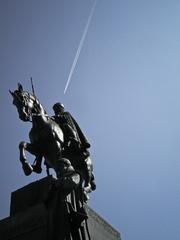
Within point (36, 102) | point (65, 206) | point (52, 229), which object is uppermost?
point (36, 102)

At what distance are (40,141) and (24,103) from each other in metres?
1.12

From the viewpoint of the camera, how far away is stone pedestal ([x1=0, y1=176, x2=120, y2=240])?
638 centimetres

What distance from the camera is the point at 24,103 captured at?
9219mm

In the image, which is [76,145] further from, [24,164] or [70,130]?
[24,164]

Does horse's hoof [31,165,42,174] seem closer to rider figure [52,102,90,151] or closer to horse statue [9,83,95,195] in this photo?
horse statue [9,83,95,195]

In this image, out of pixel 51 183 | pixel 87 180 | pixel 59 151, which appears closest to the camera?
pixel 51 183

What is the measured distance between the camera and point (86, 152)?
9.95 m

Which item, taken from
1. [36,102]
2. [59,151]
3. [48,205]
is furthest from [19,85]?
[48,205]

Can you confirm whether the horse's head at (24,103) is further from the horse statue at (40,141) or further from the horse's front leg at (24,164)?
the horse's front leg at (24,164)

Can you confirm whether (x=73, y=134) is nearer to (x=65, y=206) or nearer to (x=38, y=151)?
(x=38, y=151)

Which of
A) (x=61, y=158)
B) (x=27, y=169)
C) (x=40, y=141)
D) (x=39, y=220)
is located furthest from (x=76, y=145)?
(x=39, y=220)

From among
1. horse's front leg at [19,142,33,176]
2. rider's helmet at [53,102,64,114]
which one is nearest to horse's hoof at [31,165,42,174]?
horse's front leg at [19,142,33,176]

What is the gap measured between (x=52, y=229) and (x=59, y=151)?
2771 mm

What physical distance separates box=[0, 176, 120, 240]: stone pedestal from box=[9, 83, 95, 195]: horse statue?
3.40 feet
